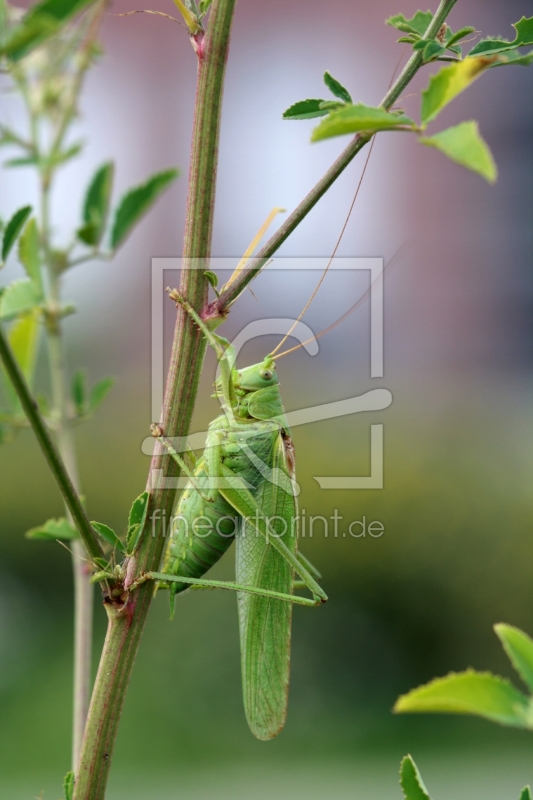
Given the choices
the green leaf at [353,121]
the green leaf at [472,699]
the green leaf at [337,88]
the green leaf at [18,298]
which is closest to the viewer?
the green leaf at [472,699]

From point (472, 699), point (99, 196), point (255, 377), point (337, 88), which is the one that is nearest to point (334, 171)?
point (337, 88)

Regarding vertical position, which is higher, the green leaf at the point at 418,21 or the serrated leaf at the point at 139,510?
the green leaf at the point at 418,21

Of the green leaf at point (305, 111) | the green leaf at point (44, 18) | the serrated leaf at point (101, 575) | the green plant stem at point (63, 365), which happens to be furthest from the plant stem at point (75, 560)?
the green leaf at point (44, 18)

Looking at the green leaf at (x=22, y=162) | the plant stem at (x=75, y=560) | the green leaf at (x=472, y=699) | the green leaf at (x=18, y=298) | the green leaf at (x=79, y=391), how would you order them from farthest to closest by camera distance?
the green leaf at (x=79, y=391) → the green leaf at (x=22, y=162) → the plant stem at (x=75, y=560) → the green leaf at (x=18, y=298) → the green leaf at (x=472, y=699)

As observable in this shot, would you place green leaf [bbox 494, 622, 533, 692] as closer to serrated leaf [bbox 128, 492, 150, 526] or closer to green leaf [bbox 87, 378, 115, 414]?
serrated leaf [bbox 128, 492, 150, 526]

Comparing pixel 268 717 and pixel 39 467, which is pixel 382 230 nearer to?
pixel 39 467

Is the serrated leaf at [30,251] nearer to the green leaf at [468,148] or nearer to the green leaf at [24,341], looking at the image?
the green leaf at [24,341]

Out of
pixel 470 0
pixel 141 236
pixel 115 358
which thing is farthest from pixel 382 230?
pixel 470 0

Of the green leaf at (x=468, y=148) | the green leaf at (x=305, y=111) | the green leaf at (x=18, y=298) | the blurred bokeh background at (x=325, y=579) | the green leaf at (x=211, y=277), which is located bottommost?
the blurred bokeh background at (x=325, y=579)
